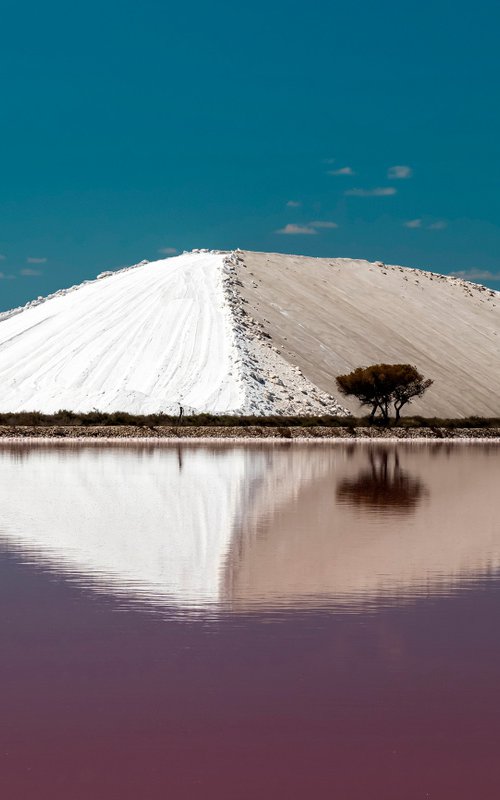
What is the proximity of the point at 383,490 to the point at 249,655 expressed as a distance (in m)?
13.6

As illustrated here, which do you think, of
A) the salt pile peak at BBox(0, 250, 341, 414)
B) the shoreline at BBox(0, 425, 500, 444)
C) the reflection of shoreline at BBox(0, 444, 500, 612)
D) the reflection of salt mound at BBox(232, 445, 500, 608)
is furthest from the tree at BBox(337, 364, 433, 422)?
the reflection of salt mound at BBox(232, 445, 500, 608)

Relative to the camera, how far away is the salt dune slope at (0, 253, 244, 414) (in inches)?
2138

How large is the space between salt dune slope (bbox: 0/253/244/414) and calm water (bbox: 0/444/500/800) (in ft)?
126

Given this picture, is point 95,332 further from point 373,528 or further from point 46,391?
point 373,528

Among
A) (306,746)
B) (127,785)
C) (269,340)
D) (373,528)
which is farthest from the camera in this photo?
(269,340)

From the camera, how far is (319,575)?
34.0ft

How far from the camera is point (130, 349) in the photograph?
59750mm

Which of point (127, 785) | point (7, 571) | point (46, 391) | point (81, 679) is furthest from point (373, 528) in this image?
point (46, 391)

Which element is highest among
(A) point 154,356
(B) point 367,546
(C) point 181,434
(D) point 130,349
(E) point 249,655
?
(D) point 130,349

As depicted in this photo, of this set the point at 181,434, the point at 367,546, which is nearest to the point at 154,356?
the point at 181,434

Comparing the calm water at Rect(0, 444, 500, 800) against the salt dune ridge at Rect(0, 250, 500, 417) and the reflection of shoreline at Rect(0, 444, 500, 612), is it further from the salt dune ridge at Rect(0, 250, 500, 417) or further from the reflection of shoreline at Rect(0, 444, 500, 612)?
the salt dune ridge at Rect(0, 250, 500, 417)

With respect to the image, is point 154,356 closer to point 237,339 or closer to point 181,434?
point 237,339

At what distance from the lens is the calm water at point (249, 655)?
5281 mm

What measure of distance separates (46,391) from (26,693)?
2020 inches
